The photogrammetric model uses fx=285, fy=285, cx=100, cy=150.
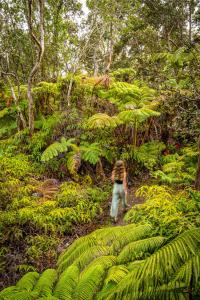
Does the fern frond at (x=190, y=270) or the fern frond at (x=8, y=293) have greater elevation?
the fern frond at (x=190, y=270)

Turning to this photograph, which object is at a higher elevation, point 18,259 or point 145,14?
point 145,14

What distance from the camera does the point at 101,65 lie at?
2261 cm

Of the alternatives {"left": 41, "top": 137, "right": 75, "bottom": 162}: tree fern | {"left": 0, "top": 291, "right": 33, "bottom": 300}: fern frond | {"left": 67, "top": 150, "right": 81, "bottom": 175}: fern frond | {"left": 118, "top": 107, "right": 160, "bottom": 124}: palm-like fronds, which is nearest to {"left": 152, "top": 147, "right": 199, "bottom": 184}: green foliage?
{"left": 118, "top": 107, "right": 160, "bottom": 124}: palm-like fronds

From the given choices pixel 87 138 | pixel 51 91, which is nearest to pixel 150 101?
pixel 87 138

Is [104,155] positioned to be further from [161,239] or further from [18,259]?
[161,239]

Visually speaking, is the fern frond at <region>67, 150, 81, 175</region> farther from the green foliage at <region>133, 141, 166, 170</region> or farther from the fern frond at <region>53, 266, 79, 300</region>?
the fern frond at <region>53, 266, 79, 300</region>

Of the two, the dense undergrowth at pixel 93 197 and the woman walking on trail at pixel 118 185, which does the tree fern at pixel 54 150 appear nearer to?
the dense undergrowth at pixel 93 197

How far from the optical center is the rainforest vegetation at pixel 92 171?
2.81 metres

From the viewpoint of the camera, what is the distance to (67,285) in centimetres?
299

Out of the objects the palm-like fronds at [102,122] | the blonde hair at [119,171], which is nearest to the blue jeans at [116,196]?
the blonde hair at [119,171]

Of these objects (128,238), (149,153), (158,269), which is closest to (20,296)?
(128,238)

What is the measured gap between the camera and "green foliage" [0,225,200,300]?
47.4 inches

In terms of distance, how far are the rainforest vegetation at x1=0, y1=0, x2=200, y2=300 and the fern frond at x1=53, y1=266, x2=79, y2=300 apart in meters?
0.01

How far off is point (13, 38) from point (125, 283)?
1227cm
